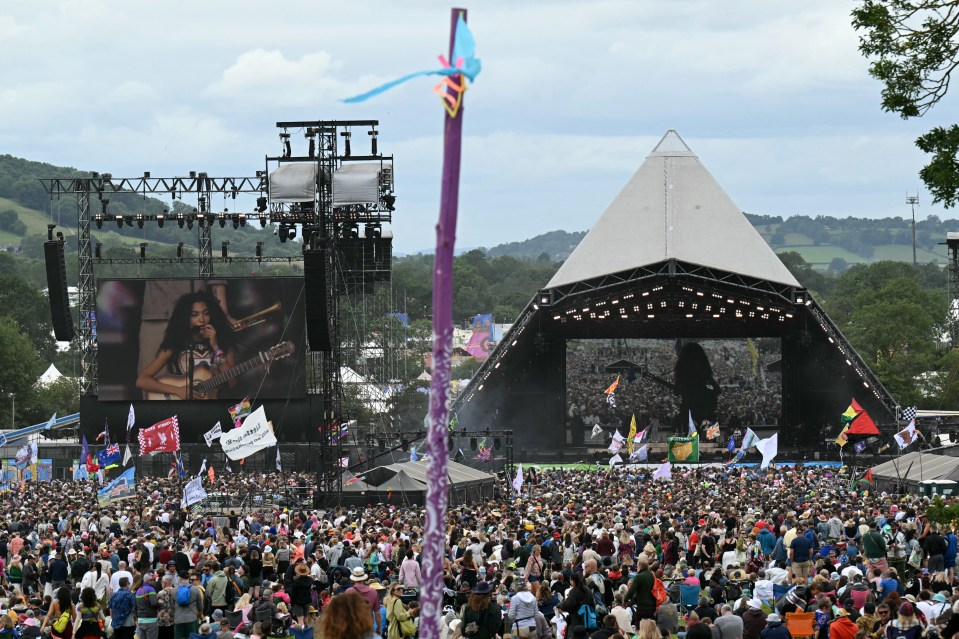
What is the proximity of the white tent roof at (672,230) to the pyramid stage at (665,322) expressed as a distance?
0.06 metres

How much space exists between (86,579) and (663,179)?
43.0 meters

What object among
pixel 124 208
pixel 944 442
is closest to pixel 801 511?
pixel 944 442

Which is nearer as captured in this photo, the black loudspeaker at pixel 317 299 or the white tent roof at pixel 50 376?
the black loudspeaker at pixel 317 299

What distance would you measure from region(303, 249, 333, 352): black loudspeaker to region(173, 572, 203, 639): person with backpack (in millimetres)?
20509

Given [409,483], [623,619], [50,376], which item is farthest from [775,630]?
[50,376]

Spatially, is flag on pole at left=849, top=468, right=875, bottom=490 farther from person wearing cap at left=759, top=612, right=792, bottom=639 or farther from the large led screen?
person wearing cap at left=759, top=612, right=792, bottom=639

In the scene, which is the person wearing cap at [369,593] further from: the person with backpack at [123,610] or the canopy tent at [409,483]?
the canopy tent at [409,483]

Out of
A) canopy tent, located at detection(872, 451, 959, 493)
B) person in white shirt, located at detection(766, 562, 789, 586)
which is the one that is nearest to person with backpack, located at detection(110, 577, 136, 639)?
person in white shirt, located at detection(766, 562, 789, 586)

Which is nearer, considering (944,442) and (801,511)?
(801,511)

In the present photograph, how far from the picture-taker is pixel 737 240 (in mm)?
53969

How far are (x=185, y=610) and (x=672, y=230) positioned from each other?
39.6 m

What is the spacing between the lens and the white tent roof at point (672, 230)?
51.9 meters

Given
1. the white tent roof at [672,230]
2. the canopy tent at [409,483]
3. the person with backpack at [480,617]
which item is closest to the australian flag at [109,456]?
the canopy tent at [409,483]

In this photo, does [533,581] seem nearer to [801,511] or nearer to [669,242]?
[801,511]
